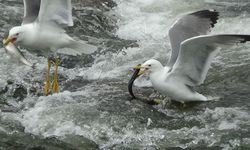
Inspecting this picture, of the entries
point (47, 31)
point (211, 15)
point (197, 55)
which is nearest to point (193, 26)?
point (211, 15)

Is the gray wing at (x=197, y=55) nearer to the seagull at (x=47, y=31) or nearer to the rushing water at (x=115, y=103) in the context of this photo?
the rushing water at (x=115, y=103)

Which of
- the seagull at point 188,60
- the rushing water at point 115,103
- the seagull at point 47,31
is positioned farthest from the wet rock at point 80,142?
the seagull at point 47,31

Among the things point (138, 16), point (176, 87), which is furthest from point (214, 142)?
point (138, 16)

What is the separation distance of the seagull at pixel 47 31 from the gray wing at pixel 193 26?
1120 mm

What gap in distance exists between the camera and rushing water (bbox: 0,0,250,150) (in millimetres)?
5129

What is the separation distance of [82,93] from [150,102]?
31.7 inches

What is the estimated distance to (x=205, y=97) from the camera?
20.1ft

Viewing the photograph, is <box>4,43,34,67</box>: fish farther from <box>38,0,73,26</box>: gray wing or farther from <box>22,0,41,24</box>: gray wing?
<box>38,0,73,26</box>: gray wing

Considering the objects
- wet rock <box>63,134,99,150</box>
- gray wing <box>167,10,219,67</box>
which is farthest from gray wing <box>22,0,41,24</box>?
wet rock <box>63,134,99,150</box>

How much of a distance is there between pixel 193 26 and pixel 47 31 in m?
1.77

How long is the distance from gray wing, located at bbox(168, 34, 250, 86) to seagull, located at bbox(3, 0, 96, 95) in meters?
1.44

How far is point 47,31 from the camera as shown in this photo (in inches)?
263

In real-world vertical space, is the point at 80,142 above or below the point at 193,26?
below

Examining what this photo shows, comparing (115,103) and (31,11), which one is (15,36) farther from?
(115,103)
